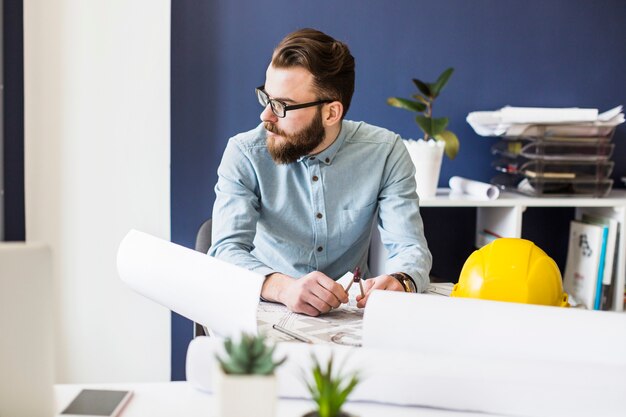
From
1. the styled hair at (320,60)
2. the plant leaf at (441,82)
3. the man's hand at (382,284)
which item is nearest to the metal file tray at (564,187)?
the plant leaf at (441,82)

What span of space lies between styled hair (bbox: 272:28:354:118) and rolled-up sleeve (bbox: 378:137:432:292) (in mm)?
Answer: 205

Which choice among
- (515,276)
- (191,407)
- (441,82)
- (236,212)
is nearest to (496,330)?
(515,276)

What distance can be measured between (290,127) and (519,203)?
992mm

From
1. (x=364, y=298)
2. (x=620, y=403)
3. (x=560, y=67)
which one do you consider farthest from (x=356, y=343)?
(x=560, y=67)

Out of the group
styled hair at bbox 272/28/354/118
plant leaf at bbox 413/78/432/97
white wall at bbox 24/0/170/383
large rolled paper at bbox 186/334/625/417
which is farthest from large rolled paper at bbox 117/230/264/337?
plant leaf at bbox 413/78/432/97

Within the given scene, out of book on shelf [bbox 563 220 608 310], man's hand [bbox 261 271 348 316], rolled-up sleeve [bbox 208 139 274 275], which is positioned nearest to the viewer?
man's hand [bbox 261 271 348 316]

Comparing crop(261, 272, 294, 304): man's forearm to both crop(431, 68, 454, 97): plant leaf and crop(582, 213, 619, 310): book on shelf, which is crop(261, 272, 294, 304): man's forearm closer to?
crop(431, 68, 454, 97): plant leaf

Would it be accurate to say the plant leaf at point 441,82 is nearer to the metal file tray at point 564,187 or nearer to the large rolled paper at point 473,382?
the metal file tray at point 564,187

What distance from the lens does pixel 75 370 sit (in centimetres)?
260

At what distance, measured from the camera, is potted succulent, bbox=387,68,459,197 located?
8.57 ft

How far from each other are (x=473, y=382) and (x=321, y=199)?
3.49 feet

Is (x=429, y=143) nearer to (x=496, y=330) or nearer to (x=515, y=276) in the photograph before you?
(x=515, y=276)

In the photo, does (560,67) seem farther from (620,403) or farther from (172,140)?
(620,403)

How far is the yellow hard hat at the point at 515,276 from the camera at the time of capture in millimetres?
1297
